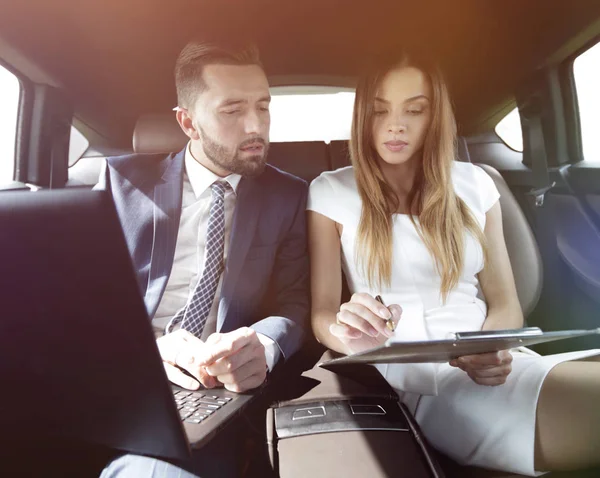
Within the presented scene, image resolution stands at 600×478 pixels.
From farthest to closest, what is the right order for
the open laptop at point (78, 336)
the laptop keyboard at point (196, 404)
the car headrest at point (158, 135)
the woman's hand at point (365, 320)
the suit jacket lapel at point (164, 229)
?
the car headrest at point (158, 135) < the suit jacket lapel at point (164, 229) < the woman's hand at point (365, 320) < the laptop keyboard at point (196, 404) < the open laptop at point (78, 336)

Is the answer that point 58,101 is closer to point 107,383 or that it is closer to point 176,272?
point 176,272

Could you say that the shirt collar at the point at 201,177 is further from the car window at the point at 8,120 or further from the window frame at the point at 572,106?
the window frame at the point at 572,106

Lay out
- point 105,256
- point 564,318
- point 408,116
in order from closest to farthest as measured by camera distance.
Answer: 1. point 105,256
2. point 408,116
3. point 564,318

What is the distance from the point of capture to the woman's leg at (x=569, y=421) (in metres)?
0.69

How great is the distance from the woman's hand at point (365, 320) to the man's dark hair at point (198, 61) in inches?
20.2

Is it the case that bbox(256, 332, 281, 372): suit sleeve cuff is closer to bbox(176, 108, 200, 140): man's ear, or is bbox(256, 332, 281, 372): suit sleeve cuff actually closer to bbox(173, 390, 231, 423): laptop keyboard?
bbox(173, 390, 231, 423): laptop keyboard

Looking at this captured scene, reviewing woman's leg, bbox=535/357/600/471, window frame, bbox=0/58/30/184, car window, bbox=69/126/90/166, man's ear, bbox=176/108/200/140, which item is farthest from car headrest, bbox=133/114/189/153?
woman's leg, bbox=535/357/600/471

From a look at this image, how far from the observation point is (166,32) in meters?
1.07

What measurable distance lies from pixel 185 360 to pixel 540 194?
0.88 metres

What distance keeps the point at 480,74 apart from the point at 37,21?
0.98 meters

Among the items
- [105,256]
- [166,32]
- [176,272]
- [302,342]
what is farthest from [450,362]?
[166,32]

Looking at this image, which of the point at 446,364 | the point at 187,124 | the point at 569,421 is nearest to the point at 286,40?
the point at 187,124

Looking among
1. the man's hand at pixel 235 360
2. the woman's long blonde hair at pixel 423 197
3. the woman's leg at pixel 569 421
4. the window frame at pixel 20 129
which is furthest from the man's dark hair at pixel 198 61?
the woman's leg at pixel 569 421

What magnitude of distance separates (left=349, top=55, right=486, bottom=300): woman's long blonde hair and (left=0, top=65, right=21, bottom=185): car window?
0.76 meters
